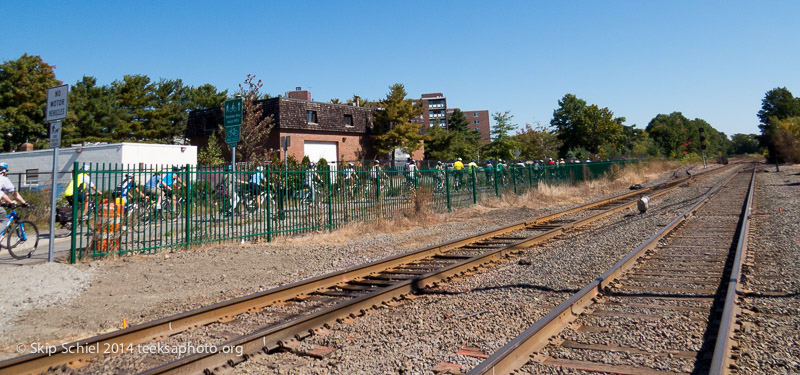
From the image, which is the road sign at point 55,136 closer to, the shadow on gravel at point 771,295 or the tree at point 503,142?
the shadow on gravel at point 771,295

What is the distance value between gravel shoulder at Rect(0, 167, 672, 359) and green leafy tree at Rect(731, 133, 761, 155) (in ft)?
595

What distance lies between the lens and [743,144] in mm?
167750

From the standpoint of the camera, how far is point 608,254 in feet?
28.3

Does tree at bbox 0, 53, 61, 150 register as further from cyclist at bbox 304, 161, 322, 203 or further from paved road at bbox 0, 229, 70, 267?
cyclist at bbox 304, 161, 322, 203

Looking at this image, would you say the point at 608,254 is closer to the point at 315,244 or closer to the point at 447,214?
the point at 315,244

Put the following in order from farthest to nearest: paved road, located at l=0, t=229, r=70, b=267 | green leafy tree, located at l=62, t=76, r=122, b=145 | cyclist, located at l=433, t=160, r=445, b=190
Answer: green leafy tree, located at l=62, t=76, r=122, b=145 → cyclist, located at l=433, t=160, r=445, b=190 → paved road, located at l=0, t=229, r=70, b=267

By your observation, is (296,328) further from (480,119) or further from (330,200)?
(480,119)

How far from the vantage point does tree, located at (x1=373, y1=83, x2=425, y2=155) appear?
4353 centimetres

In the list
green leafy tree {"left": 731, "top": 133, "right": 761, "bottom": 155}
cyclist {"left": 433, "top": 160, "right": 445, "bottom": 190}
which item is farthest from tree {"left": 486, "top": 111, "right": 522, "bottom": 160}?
green leafy tree {"left": 731, "top": 133, "right": 761, "bottom": 155}

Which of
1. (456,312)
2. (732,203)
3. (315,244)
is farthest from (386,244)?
(732,203)

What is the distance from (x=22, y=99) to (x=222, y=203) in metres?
43.3

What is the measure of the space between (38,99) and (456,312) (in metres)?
50.5

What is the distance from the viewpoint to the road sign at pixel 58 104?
835 cm

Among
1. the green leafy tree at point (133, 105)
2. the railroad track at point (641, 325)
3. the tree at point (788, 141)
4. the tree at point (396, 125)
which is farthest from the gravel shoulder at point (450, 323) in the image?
the tree at point (788, 141)
